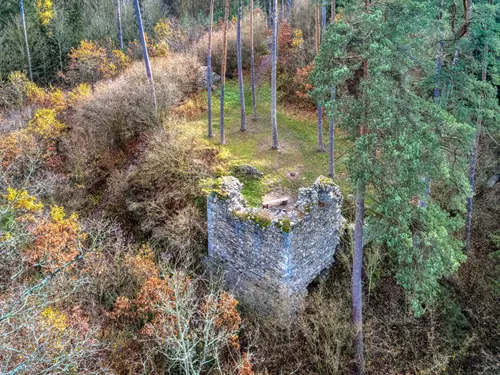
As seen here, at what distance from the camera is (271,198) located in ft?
48.5

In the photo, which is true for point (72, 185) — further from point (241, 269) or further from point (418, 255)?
point (418, 255)

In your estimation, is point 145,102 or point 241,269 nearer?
point 241,269

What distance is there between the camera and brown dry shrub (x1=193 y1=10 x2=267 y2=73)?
26094 millimetres

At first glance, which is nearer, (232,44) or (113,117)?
(113,117)

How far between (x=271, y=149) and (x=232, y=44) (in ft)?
41.1

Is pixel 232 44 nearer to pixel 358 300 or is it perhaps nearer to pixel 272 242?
pixel 272 242

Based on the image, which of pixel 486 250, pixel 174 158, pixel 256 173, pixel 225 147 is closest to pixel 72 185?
pixel 174 158

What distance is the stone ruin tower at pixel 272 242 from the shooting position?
1110 cm

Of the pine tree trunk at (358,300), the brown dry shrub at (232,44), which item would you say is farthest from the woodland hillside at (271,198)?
the brown dry shrub at (232,44)

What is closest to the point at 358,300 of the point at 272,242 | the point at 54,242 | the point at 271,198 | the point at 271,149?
the point at 272,242

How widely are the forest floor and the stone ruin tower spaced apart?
244cm

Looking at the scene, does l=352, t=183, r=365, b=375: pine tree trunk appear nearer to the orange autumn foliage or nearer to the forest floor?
the forest floor

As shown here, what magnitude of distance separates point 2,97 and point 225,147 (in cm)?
1547

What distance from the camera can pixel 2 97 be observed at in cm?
2233
